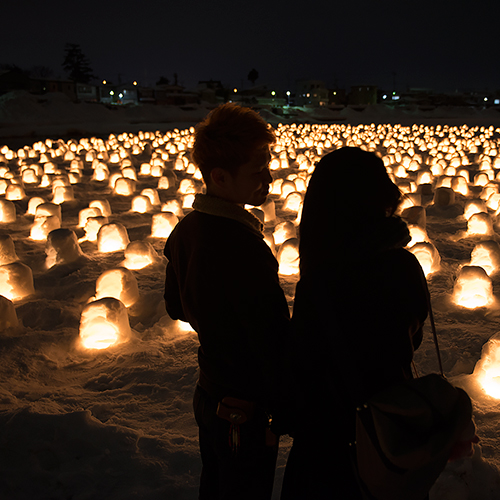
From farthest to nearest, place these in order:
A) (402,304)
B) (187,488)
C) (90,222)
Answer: (90,222) < (187,488) < (402,304)

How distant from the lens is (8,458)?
81.7 inches

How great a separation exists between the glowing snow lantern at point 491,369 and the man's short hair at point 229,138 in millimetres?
2194

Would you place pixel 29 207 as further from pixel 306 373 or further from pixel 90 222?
pixel 306 373

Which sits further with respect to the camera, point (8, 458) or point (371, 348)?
point (8, 458)

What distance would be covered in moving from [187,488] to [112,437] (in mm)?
518

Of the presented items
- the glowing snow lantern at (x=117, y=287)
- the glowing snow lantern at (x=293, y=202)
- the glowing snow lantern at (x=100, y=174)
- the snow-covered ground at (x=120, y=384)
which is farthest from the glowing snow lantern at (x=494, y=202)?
the glowing snow lantern at (x=100, y=174)

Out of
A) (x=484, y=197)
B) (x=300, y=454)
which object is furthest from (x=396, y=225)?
(x=484, y=197)

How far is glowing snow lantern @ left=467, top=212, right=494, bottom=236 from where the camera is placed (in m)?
5.69

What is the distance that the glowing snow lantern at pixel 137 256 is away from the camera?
16.1 ft

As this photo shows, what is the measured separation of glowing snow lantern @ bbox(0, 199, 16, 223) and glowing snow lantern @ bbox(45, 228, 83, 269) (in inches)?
87.5

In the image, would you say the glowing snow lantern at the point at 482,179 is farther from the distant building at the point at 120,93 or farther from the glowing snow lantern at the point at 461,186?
the distant building at the point at 120,93

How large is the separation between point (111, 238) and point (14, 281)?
4.90 ft

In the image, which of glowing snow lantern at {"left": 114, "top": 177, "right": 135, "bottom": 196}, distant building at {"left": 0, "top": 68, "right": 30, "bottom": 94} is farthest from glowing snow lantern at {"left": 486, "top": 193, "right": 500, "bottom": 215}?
distant building at {"left": 0, "top": 68, "right": 30, "bottom": 94}

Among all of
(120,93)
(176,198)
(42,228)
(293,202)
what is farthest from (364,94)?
(42,228)
